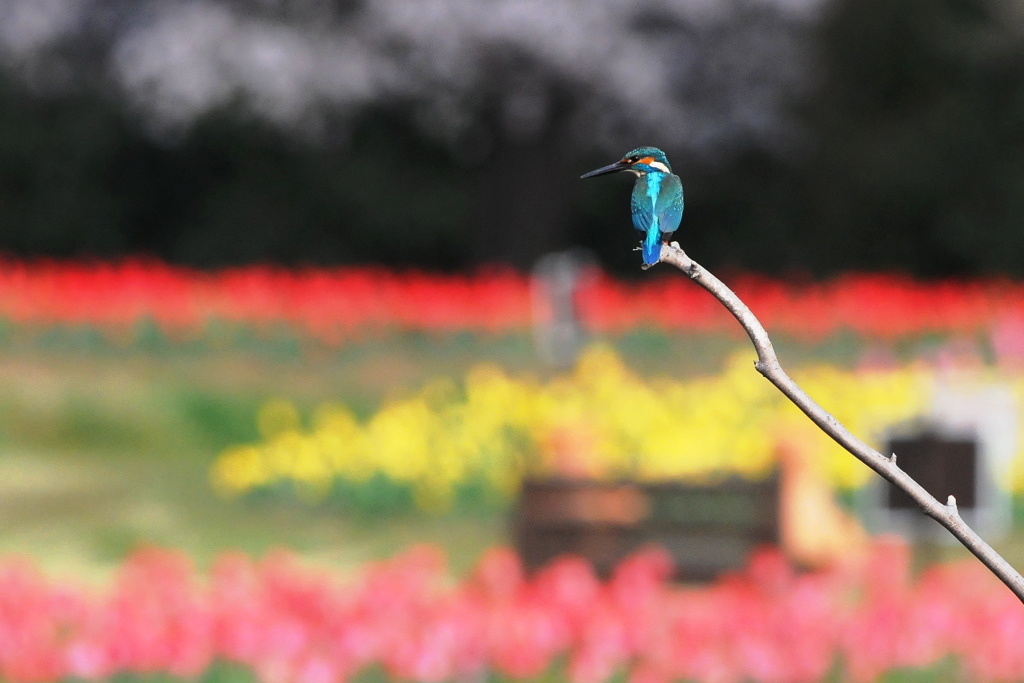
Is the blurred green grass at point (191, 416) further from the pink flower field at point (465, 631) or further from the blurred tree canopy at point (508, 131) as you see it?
the blurred tree canopy at point (508, 131)

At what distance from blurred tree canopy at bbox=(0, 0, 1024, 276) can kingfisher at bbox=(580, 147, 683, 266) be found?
37.5ft

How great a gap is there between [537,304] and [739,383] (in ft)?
5.76

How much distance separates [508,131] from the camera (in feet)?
47.1

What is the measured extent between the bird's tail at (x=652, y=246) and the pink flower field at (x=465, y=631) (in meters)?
2.80

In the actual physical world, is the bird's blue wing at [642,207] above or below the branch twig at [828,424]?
above

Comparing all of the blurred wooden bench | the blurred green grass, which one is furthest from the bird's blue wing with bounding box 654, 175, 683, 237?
the blurred green grass

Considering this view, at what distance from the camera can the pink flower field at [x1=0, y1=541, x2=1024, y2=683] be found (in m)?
3.73

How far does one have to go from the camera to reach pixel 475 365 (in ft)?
32.4

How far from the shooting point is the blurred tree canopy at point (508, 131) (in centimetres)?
1321

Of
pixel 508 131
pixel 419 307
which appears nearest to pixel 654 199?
pixel 419 307

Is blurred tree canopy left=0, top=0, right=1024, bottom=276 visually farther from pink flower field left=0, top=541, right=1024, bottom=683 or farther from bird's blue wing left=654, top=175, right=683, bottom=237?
bird's blue wing left=654, top=175, right=683, bottom=237

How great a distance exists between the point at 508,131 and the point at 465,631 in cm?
1086

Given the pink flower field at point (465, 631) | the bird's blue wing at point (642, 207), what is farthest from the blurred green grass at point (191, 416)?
the bird's blue wing at point (642, 207)

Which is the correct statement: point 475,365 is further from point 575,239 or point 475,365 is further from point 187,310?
point 575,239
